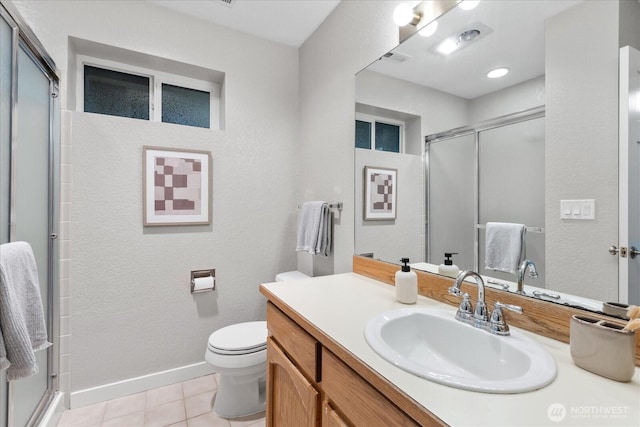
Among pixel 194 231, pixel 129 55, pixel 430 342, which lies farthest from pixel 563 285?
pixel 129 55

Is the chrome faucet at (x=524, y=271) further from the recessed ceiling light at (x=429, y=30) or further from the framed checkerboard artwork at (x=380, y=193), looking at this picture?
the recessed ceiling light at (x=429, y=30)

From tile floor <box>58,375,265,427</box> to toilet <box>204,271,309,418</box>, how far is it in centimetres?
6

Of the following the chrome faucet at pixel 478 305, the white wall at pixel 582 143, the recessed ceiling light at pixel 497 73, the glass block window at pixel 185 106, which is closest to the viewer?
the white wall at pixel 582 143

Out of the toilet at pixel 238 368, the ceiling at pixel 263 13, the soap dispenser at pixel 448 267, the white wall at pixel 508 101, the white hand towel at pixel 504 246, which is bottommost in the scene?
the toilet at pixel 238 368

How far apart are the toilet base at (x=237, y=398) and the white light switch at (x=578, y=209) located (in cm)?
164

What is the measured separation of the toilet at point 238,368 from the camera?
1.55 meters

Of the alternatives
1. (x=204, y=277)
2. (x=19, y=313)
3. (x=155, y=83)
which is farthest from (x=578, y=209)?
(x=155, y=83)

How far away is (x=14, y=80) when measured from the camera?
Answer: 3.85 feet

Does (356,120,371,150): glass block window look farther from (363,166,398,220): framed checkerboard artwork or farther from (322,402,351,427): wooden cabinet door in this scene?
(322,402,351,427): wooden cabinet door

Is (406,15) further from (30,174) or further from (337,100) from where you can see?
(30,174)

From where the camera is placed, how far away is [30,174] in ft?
4.41

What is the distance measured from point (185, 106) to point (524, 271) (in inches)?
88.2

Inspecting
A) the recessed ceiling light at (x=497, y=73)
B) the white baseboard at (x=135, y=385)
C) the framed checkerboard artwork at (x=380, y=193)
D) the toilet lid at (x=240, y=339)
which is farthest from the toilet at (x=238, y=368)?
the recessed ceiling light at (x=497, y=73)

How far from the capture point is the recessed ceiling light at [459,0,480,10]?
108cm
